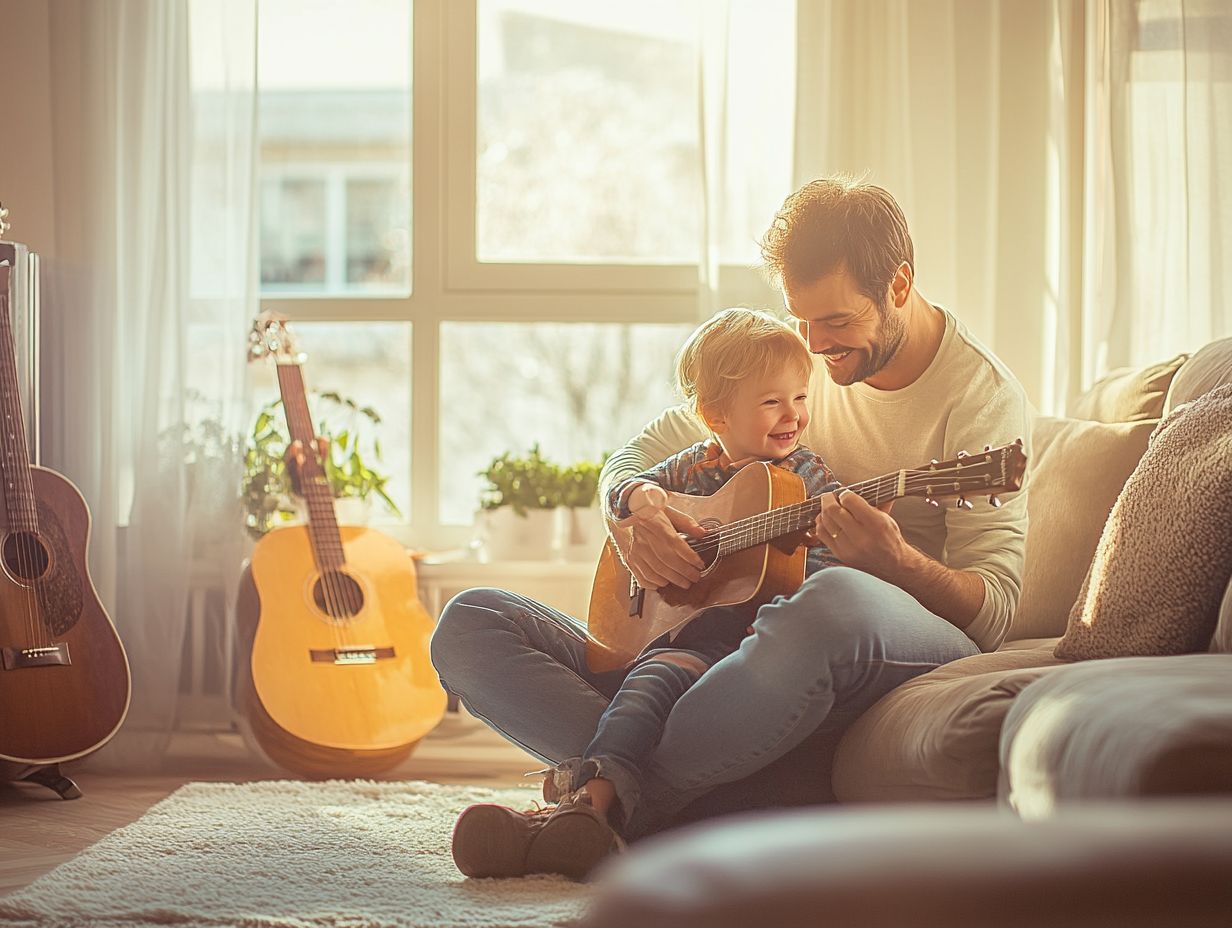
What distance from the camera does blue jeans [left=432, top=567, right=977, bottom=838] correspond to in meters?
1.47

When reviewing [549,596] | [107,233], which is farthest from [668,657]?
[107,233]

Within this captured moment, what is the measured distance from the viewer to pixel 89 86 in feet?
9.50

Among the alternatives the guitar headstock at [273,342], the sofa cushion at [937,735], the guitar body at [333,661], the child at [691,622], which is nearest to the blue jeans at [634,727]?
the child at [691,622]

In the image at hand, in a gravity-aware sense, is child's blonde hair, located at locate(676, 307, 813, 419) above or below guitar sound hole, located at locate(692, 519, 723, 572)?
above

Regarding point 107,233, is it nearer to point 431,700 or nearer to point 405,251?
point 405,251

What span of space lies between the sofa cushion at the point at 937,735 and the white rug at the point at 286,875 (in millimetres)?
379

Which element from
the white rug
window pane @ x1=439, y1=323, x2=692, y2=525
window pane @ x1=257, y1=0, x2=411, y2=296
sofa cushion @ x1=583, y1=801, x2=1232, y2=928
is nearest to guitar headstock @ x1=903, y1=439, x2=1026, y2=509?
the white rug

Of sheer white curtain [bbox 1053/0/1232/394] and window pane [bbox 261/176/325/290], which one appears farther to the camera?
window pane [bbox 261/176/325/290]

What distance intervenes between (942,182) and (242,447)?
175cm

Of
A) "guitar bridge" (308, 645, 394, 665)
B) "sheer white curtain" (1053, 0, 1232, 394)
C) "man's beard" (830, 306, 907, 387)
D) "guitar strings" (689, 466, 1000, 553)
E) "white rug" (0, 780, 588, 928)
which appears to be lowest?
"white rug" (0, 780, 588, 928)

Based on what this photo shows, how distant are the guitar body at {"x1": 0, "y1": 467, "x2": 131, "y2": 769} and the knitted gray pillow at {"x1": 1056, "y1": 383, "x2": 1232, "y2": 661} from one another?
1836 mm

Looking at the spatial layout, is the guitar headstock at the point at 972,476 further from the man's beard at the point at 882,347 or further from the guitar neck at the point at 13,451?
the guitar neck at the point at 13,451

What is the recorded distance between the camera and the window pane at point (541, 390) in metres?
3.14

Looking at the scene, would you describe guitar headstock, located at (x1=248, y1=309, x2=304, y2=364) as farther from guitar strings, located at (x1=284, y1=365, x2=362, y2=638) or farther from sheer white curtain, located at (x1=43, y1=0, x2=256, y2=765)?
guitar strings, located at (x1=284, y1=365, x2=362, y2=638)
